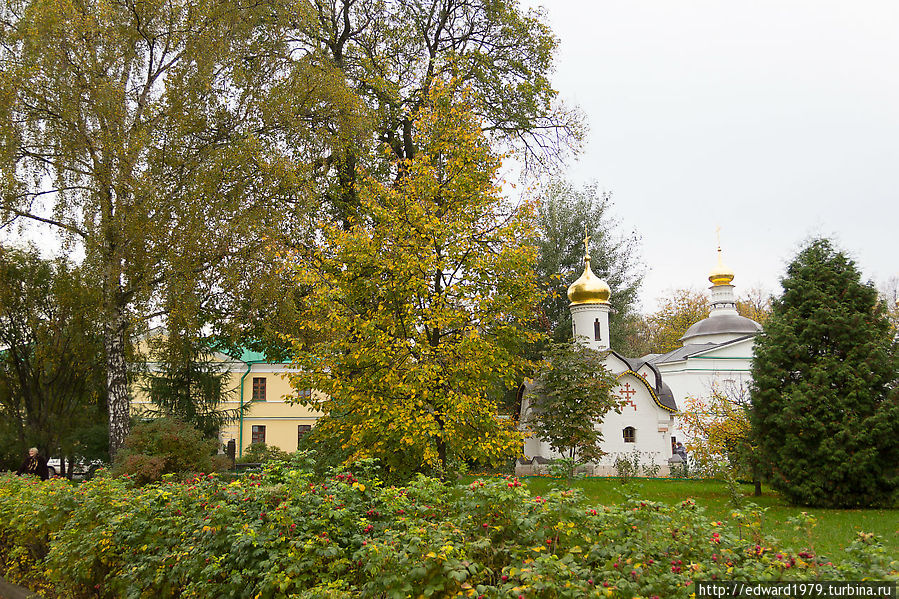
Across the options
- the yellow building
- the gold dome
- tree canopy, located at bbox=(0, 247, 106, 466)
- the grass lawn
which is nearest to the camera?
the grass lawn

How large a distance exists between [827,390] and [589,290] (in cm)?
1530

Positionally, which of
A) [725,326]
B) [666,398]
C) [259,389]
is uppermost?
[725,326]

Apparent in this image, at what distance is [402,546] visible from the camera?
4.21m

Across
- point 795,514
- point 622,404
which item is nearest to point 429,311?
point 795,514

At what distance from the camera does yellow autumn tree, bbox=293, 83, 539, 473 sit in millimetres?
10258

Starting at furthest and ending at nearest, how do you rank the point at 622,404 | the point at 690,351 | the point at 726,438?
the point at 690,351 → the point at 622,404 → the point at 726,438

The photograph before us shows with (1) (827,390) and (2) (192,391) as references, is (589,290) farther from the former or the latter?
(2) (192,391)

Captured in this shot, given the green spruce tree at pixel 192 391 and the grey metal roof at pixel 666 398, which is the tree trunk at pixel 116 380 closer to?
the green spruce tree at pixel 192 391

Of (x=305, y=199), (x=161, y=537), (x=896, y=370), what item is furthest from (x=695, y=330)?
(x=161, y=537)

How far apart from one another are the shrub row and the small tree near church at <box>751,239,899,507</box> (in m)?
8.82

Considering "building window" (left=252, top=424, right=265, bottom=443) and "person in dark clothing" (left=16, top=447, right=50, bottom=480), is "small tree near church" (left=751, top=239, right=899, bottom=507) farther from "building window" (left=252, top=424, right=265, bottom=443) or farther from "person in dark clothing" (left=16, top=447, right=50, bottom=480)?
"building window" (left=252, top=424, right=265, bottom=443)

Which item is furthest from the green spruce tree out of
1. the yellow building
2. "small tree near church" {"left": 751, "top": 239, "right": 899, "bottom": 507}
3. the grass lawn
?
the yellow building

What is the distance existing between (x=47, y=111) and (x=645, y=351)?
166 feet

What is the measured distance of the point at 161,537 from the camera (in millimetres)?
5875
